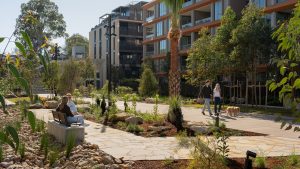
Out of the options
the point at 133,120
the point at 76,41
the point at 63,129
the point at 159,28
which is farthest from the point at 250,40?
the point at 76,41

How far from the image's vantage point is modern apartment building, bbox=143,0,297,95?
112 ft

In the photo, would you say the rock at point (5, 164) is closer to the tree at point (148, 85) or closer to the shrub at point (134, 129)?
the shrub at point (134, 129)

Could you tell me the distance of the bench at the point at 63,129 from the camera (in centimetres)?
1034

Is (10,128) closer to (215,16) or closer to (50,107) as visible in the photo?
(50,107)

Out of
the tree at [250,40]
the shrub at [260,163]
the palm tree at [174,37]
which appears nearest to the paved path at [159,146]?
the shrub at [260,163]

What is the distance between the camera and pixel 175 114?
14.1 m

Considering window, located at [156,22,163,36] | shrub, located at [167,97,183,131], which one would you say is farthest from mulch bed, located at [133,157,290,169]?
window, located at [156,22,163,36]

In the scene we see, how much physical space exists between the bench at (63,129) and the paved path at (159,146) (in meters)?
0.58

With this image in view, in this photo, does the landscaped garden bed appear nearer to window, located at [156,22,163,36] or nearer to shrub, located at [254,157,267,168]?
shrub, located at [254,157,267,168]

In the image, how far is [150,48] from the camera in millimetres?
61125

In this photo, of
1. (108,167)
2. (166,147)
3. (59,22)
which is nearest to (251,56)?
(166,147)

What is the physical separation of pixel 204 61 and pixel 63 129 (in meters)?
22.7

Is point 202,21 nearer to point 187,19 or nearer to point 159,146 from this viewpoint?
point 187,19

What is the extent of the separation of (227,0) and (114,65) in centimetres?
3271
